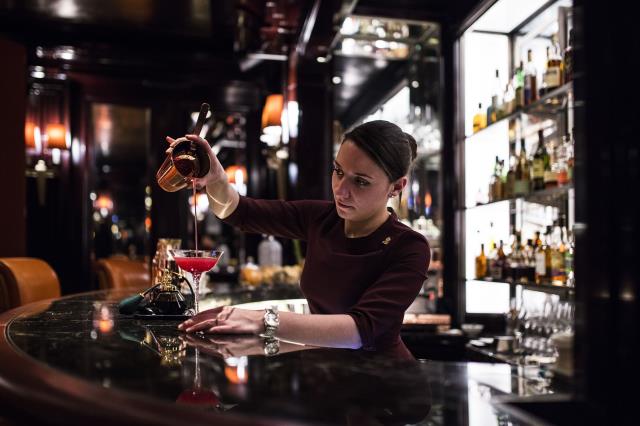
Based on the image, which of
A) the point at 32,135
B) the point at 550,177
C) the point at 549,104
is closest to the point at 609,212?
the point at 550,177

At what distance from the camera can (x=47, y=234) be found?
21.0ft

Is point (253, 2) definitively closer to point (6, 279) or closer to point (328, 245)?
point (6, 279)

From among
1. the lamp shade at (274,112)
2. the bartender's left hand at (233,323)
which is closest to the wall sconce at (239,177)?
the lamp shade at (274,112)

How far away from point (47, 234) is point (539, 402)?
6260mm

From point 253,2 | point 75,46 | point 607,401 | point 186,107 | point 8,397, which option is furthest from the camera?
point 186,107

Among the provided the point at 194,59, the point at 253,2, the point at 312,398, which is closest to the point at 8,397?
the point at 312,398

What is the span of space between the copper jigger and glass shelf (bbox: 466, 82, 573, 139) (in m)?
1.86

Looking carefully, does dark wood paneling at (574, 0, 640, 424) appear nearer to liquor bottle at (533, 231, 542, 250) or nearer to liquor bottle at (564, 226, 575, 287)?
liquor bottle at (564, 226, 575, 287)

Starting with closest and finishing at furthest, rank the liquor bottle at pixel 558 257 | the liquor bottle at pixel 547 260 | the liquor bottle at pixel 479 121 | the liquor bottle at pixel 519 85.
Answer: the liquor bottle at pixel 558 257, the liquor bottle at pixel 547 260, the liquor bottle at pixel 519 85, the liquor bottle at pixel 479 121

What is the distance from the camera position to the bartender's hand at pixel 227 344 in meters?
1.27

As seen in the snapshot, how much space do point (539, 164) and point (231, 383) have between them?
2.66 meters

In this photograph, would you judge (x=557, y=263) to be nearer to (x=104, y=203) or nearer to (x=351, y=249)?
(x=351, y=249)

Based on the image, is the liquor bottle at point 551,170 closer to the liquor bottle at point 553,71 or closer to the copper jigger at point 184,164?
the liquor bottle at point 553,71

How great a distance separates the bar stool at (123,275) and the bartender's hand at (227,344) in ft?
7.17
